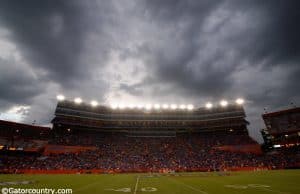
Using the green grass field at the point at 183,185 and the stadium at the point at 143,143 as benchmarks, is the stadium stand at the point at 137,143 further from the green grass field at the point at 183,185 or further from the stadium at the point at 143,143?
the green grass field at the point at 183,185

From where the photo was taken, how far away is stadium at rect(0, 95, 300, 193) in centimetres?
5584

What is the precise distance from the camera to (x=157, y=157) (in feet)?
216

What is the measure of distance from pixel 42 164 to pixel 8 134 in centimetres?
2291

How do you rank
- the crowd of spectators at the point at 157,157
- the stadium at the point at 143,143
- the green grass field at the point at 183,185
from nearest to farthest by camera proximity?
the green grass field at the point at 183,185, the stadium at the point at 143,143, the crowd of spectators at the point at 157,157

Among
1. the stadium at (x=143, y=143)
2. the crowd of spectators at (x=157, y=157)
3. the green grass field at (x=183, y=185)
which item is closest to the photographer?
the green grass field at (x=183, y=185)

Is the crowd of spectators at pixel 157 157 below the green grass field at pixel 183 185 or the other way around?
the other way around

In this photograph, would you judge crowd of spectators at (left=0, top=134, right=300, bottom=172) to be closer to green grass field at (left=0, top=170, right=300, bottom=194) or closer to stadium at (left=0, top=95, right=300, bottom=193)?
stadium at (left=0, top=95, right=300, bottom=193)

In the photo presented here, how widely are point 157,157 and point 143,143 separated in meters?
13.3

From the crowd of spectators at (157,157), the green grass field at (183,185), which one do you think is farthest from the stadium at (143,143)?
the green grass field at (183,185)

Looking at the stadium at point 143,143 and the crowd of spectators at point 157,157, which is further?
the crowd of spectators at point 157,157

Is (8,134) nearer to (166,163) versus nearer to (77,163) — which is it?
(77,163)

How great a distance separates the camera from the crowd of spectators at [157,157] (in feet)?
186

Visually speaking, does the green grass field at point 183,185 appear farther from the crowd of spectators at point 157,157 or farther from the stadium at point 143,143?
the crowd of spectators at point 157,157

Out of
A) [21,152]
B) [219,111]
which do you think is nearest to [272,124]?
[219,111]
